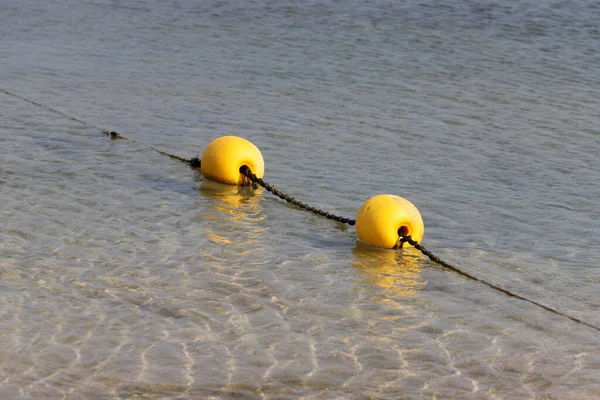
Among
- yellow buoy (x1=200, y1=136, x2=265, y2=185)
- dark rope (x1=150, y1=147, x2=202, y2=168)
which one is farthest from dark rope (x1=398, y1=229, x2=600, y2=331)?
dark rope (x1=150, y1=147, x2=202, y2=168)

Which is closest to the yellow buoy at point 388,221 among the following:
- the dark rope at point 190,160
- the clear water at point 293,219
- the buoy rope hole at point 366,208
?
the buoy rope hole at point 366,208

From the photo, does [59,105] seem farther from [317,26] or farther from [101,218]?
[317,26]

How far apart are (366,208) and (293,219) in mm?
1055

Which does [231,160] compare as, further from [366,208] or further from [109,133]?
[109,133]

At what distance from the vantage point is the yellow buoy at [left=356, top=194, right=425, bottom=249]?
8.56 metres

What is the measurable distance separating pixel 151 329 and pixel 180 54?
37.0 feet

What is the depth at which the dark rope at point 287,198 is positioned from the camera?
9203 mm

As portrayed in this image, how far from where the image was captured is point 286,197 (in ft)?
32.0

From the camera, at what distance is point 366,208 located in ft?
28.5

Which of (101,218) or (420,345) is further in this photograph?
(101,218)

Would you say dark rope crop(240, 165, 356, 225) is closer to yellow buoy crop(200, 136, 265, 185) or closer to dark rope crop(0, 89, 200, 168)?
yellow buoy crop(200, 136, 265, 185)

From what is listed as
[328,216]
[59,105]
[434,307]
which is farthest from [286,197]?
[59,105]

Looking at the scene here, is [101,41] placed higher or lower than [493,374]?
higher

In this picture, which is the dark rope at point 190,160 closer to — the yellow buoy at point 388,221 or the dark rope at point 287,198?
the dark rope at point 287,198
